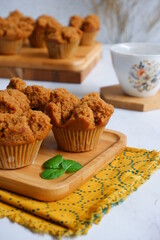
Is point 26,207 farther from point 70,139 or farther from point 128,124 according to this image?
point 128,124

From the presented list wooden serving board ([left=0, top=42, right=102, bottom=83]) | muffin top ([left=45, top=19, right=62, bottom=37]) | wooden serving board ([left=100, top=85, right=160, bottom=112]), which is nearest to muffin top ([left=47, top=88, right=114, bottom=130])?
wooden serving board ([left=100, top=85, right=160, bottom=112])

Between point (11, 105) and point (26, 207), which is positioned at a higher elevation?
point (11, 105)

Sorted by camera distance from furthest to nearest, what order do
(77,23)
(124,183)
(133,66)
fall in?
(77,23) → (133,66) → (124,183)

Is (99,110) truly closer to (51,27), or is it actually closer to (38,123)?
(38,123)

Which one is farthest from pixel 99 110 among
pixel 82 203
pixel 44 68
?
pixel 44 68

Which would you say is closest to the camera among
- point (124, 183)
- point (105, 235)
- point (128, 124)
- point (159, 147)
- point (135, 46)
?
point (105, 235)

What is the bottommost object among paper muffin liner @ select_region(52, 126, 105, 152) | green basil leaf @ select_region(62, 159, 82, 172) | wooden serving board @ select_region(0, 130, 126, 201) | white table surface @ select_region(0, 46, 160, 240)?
white table surface @ select_region(0, 46, 160, 240)

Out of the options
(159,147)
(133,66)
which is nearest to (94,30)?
(133,66)

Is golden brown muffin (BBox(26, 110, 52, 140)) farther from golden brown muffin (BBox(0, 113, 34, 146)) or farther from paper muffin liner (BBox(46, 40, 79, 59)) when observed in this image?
paper muffin liner (BBox(46, 40, 79, 59))

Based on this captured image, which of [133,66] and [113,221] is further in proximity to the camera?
[133,66]
